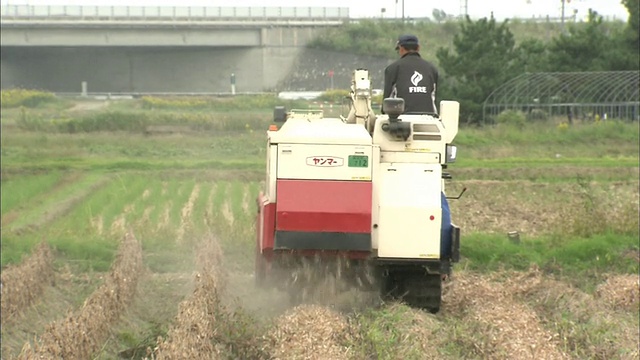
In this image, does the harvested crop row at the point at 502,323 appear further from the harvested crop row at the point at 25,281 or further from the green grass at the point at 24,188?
the green grass at the point at 24,188

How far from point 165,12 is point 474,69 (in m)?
25.0

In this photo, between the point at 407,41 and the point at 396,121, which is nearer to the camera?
the point at 396,121

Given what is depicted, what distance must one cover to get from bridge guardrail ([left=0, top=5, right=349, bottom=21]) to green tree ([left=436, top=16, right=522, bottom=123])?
16.1 metres

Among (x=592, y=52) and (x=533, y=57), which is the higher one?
(x=592, y=52)

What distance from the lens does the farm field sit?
9.42 metres

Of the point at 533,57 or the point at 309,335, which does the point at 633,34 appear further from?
the point at 309,335

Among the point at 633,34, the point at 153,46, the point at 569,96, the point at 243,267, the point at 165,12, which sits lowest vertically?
the point at 243,267

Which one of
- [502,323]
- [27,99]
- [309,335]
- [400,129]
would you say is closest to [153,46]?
[27,99]

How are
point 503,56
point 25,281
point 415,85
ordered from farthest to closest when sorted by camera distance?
point 503,56, point 25,281, point 415,85

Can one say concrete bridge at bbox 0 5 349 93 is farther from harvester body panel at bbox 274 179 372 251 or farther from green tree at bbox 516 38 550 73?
harvester body panel at bbox 274 179 372 251

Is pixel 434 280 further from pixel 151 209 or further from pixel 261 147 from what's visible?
pixel 261 147

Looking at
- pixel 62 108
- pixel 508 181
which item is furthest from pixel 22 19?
pixel 508 181

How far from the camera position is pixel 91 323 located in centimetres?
1006

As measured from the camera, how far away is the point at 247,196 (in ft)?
74.3
